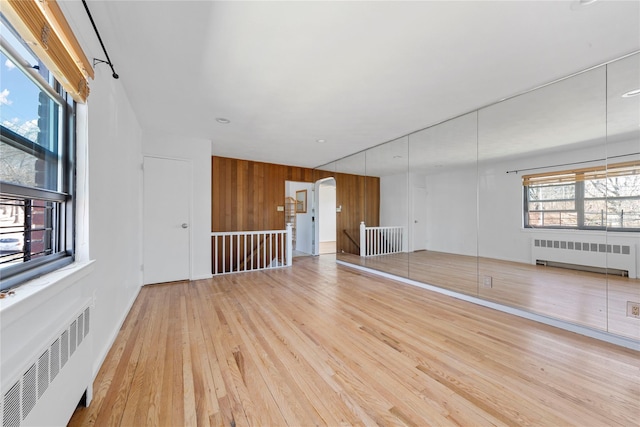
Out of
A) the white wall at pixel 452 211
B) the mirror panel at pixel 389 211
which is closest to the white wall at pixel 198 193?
the mirror panel at pixel 389 211

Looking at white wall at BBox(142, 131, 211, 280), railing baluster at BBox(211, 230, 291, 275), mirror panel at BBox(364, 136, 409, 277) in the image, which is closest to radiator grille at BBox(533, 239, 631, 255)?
mirror panel at BBox(364, 136, 409, 277)

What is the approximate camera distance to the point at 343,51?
1898mm

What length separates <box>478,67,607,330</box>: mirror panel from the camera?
7.64 ft

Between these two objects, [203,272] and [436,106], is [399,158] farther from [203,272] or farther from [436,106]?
[203,272]

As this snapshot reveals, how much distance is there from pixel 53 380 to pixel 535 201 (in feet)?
14.1

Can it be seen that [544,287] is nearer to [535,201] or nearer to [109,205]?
[535,201]

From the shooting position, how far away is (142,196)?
11.8 feet

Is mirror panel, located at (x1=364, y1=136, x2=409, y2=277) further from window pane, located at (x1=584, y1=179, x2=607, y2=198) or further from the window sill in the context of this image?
the window sill

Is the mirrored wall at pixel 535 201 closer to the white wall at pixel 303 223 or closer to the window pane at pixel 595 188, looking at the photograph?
the window pane at pixel 595 188

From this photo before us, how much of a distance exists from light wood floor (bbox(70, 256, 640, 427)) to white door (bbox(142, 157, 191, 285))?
1150 mm

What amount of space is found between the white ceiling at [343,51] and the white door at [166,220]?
Answer: 968 millimetres

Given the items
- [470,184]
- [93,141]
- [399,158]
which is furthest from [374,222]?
[93,141]

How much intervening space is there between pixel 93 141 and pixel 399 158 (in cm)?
409

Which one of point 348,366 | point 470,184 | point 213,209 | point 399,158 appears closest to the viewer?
point 348,366
